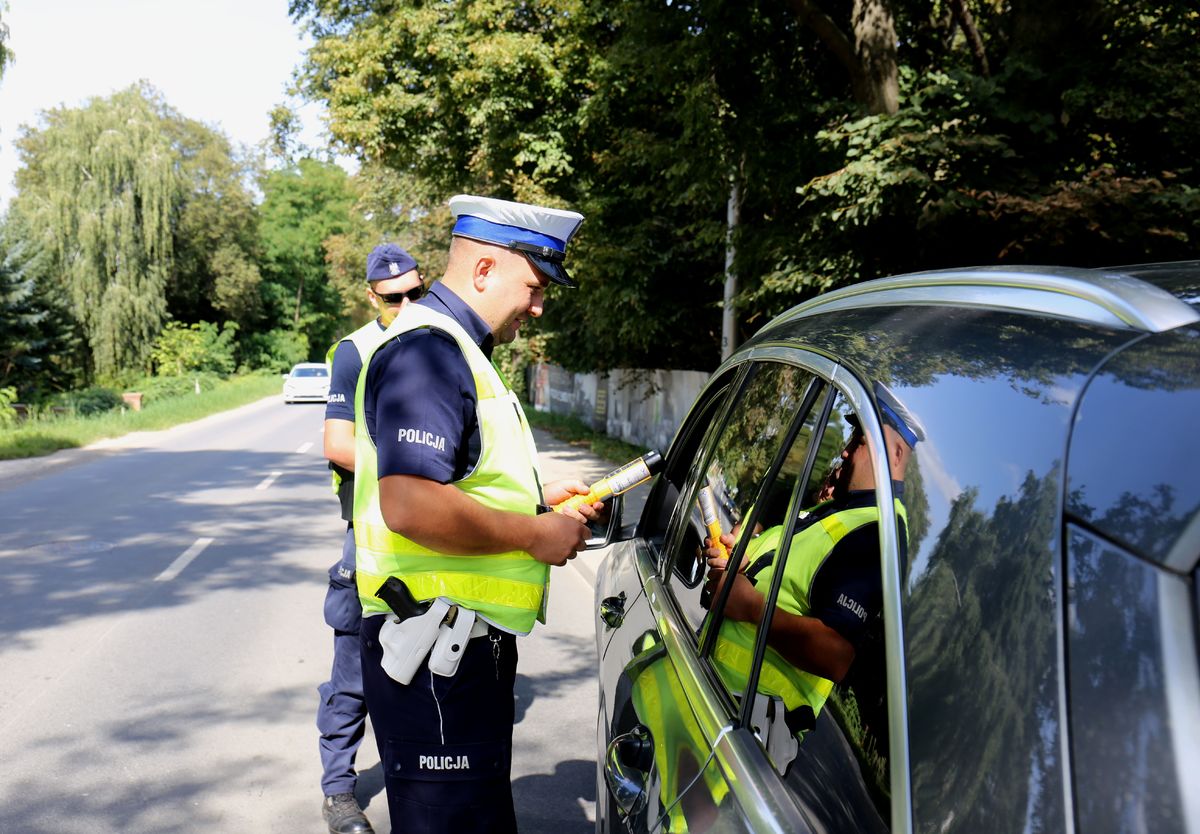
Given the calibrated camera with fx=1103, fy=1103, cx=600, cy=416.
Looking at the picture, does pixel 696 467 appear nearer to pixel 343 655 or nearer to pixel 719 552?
pixel 719 552

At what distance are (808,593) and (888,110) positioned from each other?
9.31 metres

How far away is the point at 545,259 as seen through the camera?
2.57 metres

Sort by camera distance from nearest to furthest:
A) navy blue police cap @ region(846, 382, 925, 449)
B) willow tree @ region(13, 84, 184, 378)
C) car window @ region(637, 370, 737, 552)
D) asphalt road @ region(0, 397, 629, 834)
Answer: navy blue police cap @ region(846, 382, 925, 449), car window @ region(637, 370, 737, 552), asphalt road @ region(0, 397, 629, 834), willow tree @ region(13, 84, 184, 378)

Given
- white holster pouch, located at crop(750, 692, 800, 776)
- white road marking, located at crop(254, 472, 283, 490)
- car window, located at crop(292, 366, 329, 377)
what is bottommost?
white road marking, located at crop(254, 472, 283, 490)

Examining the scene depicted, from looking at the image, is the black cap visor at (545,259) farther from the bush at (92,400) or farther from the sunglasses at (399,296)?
the bush at (92,400)

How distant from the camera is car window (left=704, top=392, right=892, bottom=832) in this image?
1.39 metres

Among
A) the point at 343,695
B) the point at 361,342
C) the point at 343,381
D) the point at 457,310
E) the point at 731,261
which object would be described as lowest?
the point at 343,695

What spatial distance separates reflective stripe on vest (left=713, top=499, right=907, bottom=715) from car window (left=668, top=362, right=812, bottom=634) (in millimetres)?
165

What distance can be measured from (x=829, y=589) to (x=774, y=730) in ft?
0.72

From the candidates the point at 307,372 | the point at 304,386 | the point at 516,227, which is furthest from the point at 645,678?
the point at 307,372

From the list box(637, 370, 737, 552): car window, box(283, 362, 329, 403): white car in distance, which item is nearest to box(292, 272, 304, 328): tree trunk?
box(283, 362, 329, 403): white car in distance

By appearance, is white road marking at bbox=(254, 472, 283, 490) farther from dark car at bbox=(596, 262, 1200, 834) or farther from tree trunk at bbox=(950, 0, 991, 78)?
dark car at bbox=(596, 262, 1200, 834)

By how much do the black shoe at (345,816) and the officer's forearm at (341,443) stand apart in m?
1.17

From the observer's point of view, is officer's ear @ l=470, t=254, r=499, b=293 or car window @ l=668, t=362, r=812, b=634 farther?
officer's ear @ l=470, t=254, r=499, b=293
